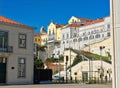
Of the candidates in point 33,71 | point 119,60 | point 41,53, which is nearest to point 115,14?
point 119,60

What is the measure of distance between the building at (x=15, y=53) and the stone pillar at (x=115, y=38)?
2778cm

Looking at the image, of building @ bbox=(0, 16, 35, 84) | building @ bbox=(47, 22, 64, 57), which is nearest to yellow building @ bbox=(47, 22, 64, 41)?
building @ bbox=(47, 22, 64, 57)

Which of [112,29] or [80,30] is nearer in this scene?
[112,29]

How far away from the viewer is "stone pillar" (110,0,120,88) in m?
4.77

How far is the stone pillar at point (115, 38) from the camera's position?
15.7 feet

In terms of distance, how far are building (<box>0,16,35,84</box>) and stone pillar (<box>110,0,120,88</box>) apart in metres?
27.8

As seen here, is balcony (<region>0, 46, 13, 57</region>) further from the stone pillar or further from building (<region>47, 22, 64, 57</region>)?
building (<region>47, 22, 64, 57</region>)

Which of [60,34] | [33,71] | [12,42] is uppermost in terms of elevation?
[60,34]

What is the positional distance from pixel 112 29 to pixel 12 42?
29.3 meters

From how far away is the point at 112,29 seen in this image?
4.88 m

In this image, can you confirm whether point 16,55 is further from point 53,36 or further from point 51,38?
point 51,38

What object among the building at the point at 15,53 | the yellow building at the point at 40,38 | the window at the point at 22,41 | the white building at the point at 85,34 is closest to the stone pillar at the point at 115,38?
the building at the point at 15,53

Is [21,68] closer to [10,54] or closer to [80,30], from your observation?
[10,54]

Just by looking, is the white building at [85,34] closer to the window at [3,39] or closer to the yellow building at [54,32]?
the yellow building at [54,32]
